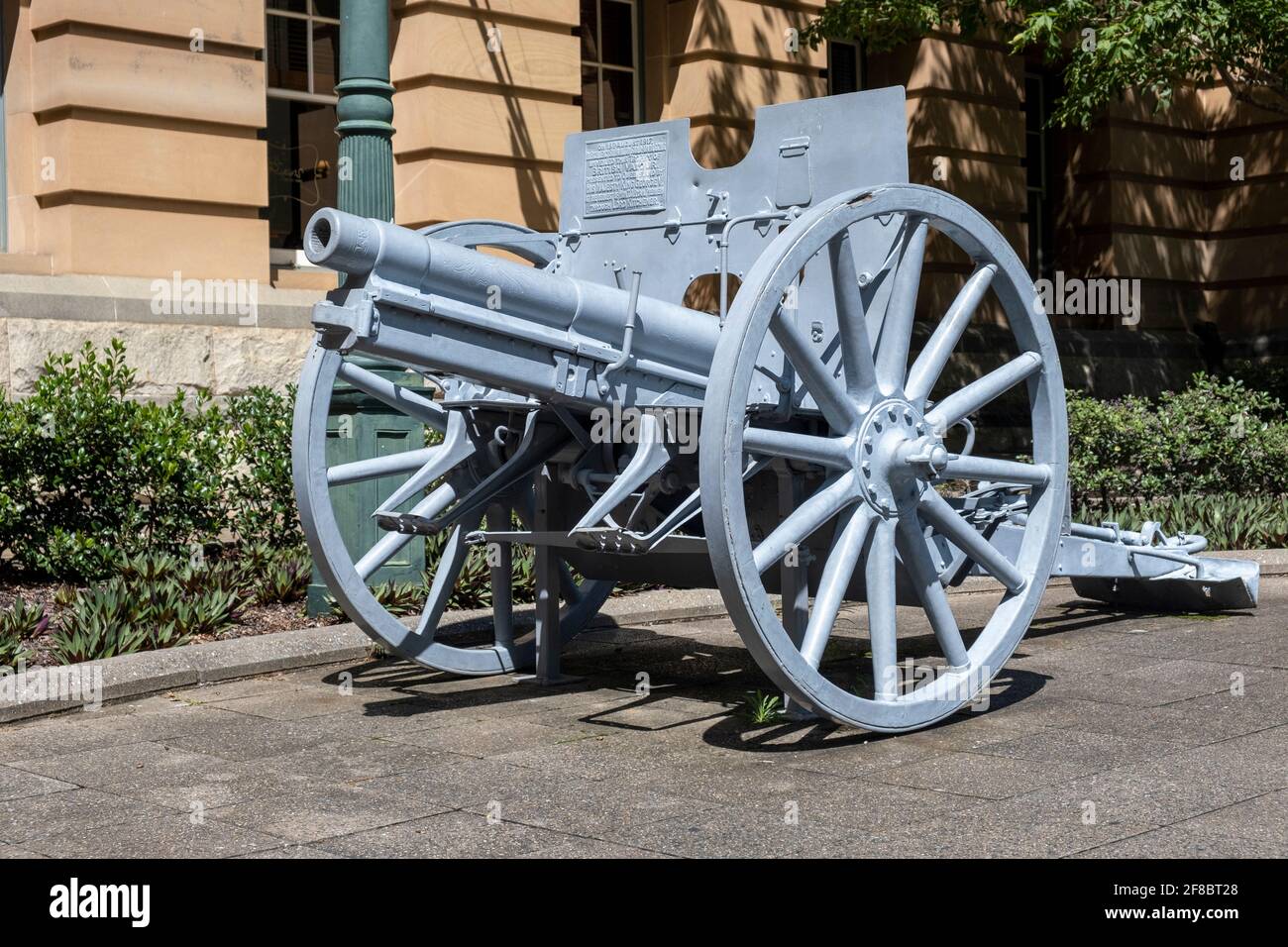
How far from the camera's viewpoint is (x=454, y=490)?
247 inches

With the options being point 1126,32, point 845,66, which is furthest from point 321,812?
point 845,66

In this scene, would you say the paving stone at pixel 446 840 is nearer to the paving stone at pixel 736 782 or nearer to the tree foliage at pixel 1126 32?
the paving stone at pixel 736 782

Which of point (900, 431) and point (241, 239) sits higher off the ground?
point (241, 239)

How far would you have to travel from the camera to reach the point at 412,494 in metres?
6.30

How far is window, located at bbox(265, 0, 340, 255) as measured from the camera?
11711mm

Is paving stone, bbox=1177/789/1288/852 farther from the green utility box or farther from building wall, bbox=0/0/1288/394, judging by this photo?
building wall, bbox=0/0/1288/394

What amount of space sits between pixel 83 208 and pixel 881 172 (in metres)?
6.36

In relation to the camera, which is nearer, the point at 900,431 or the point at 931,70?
the point at 900,431

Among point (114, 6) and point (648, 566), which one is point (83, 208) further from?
point (648, 566)

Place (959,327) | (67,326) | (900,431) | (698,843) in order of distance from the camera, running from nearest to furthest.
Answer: (698,843) → (900,431) → (959,327) → (67,326)

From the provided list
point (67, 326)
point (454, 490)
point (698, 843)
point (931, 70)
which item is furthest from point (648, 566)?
point (931, 70)

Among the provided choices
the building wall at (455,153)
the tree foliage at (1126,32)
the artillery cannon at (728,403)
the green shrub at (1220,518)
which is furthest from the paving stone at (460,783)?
the tree foliage at (1126,32)

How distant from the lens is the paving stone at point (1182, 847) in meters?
3.94

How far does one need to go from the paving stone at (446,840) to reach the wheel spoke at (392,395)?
2308mm
